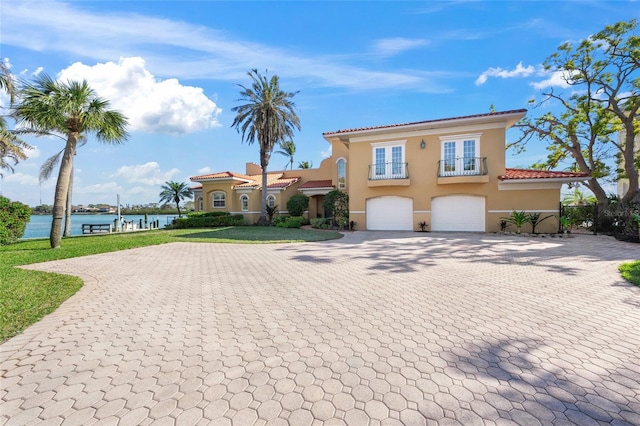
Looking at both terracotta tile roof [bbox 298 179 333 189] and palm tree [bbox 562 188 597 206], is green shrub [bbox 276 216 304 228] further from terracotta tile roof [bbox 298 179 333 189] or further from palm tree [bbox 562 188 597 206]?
palm tree [bbox 562 188 597 206]

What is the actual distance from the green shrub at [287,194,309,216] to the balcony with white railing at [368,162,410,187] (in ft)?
25.8

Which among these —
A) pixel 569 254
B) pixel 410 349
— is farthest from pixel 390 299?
pixel 569 254

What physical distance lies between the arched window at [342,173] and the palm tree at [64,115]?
15.7m

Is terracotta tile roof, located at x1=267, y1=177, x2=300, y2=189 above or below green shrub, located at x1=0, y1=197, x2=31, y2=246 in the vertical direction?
above

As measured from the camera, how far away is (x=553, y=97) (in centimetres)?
2008

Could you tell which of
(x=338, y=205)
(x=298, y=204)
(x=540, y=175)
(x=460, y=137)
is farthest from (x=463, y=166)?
(x=298, y=204)

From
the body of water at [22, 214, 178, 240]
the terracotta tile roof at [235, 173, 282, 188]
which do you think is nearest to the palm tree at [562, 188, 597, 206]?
the terracotta tile roof at [235, 173, 282, 188]

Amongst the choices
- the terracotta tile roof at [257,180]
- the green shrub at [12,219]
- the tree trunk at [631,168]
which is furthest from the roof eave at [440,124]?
the green shrub at [12,219]

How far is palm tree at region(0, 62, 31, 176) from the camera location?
12.5 meters

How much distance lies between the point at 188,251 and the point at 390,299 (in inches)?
364

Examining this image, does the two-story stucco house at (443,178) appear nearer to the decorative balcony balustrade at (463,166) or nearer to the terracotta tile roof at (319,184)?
the decorative balcony balustrade at (463,166)

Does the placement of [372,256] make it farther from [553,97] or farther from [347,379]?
[553,97]

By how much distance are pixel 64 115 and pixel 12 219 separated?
7.42 m

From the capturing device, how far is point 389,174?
18.8m
